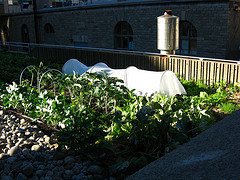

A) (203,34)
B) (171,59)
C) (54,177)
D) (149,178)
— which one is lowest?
(54,177)

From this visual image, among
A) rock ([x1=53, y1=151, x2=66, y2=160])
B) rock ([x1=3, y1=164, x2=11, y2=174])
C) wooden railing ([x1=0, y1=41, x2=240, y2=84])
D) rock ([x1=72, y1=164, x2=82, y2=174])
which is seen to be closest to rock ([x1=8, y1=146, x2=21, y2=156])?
rock ([x1=3, y1=164, x2=11, y2=174])

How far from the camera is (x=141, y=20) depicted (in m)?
16.2

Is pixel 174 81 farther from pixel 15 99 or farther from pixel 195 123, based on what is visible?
pixel 15 99

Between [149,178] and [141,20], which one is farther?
[141,20]

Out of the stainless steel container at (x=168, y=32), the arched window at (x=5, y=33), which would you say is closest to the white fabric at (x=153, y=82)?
the stainless steel container at (x=168, y=32)

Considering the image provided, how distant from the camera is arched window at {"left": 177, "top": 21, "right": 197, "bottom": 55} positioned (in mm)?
14623

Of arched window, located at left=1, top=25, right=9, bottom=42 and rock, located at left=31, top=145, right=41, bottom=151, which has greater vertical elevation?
arched window, located at left=1, top=25, right=9, bottom=42

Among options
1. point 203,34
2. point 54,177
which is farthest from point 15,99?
point 203,34

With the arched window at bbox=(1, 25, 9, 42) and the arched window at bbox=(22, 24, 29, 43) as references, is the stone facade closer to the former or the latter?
the arched window at bbox=(22, 24, 29, 43)

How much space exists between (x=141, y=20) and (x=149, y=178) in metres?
14.3

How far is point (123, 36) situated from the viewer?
17.8m

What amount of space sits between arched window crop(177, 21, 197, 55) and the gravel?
11278 millimetres

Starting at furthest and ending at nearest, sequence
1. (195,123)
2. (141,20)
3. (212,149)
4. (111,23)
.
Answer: (111,23) → (141,20) → (195,123) → (212,149)

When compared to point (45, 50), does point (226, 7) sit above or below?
above
